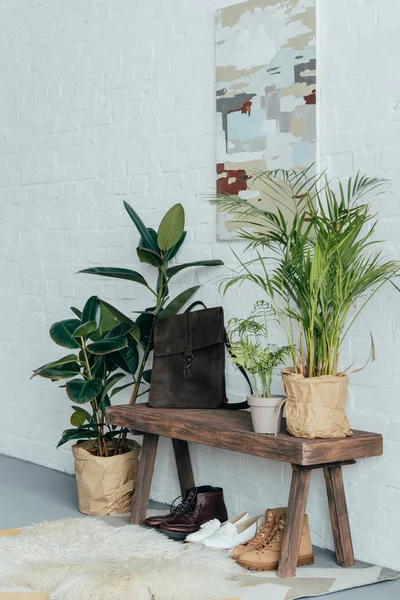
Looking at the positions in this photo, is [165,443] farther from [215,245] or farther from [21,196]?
[21,196]

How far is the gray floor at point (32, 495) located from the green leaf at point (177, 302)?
93 centimetres

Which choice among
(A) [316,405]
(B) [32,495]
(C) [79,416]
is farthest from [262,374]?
(B) [32,495]

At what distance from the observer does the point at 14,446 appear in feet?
16.1

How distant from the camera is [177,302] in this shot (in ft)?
12.2

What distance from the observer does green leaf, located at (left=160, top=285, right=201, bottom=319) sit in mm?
3695

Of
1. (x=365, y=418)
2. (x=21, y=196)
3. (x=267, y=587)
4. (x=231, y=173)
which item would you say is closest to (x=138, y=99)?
(x=231, y=173)

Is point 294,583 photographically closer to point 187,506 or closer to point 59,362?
point 187,506

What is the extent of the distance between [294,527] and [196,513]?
58cm

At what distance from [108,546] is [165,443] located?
945mm

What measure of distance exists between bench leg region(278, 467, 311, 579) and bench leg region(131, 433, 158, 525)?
32.0 inches

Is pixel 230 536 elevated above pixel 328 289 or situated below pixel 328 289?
below

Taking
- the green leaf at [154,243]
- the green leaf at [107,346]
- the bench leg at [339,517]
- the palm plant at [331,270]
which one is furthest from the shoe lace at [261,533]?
the green leaf at [154,243]

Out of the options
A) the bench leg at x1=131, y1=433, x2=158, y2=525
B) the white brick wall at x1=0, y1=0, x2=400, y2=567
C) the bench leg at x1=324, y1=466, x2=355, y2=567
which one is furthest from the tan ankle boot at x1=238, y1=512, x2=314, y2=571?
the bench leg at x1=131, y1=433, x2=158, y2=525

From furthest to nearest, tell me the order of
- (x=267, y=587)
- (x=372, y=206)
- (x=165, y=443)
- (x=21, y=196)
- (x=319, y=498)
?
(x=21, y=196)
(x=165, y=443)
(x=319, y=498)
(x=372, y=206)
(x=267, y=587)
